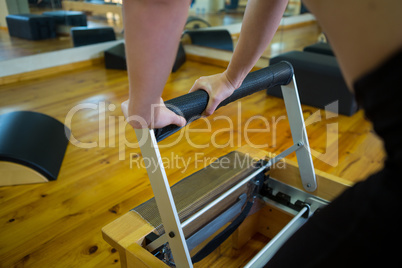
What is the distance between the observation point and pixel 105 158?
2037 millimetres

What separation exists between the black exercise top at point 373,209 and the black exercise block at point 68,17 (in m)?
3.91

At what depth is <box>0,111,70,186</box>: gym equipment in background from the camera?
1.72m

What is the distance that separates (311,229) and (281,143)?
1824 millimetres

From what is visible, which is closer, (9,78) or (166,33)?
(166,33)

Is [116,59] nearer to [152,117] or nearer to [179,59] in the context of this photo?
[179,59]

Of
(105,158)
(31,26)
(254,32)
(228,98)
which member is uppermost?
(254,32)

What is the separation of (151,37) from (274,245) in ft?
2.70

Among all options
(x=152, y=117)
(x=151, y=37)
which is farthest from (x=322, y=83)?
(x=151, y=37)

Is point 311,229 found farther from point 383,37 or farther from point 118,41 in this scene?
point 118,41

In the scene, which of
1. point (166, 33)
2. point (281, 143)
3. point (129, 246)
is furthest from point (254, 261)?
point (281, 143)

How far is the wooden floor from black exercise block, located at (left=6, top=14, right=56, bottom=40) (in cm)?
55

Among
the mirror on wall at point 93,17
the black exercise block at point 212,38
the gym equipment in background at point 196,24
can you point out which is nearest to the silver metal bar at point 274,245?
the mirror on wall at point 93,17

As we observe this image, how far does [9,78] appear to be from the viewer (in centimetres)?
330

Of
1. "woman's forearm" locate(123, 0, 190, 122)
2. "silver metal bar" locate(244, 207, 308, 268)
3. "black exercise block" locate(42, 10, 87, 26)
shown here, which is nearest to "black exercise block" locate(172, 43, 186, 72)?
"black exercise block" locate(42, 10, 87, 26)
